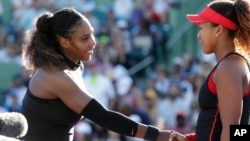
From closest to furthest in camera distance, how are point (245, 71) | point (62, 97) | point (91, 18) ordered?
point (245, 71)
point (62, 97)
point (91, 18)

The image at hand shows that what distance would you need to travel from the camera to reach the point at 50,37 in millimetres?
4676

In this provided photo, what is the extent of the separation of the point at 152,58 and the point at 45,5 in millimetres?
2638

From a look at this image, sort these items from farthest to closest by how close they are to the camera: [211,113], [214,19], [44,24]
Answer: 1. [44,24]
2. [214,19]
3. [211,113]

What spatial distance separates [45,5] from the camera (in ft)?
45.9

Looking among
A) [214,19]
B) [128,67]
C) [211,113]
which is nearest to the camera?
[211,113]

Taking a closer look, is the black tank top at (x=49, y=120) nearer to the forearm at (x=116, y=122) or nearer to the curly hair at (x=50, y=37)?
the forearm at (x=116, y=122)

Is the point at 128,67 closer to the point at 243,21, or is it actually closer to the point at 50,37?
the point at 50,37

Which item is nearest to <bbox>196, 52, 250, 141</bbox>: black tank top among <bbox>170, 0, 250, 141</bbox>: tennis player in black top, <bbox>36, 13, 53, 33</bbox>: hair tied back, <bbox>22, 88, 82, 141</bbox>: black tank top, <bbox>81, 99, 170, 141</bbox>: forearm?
<bbox>170, 0, 250, 141</bbox>: tennis player in black top

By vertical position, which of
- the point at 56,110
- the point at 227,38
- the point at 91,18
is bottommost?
the point at 56,110

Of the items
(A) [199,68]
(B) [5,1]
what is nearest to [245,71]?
(A) [199,68]

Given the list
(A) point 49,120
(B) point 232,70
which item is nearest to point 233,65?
(B) point 232,70

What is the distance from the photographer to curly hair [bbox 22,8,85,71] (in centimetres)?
457

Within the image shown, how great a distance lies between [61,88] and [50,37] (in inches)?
15.7

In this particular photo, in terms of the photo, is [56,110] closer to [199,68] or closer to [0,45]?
[199,68]
